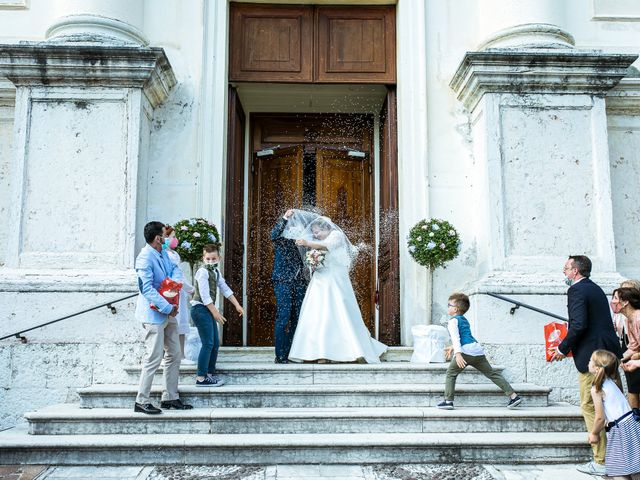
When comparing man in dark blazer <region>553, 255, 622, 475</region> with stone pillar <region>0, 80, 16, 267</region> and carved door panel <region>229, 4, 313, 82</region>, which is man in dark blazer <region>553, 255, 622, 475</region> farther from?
stone pillar <region>0, 80, 16, 267</region>

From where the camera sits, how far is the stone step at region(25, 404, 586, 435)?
19.9ft

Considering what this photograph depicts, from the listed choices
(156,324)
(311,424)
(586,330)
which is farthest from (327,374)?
(586,330)

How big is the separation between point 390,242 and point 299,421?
4135 mm

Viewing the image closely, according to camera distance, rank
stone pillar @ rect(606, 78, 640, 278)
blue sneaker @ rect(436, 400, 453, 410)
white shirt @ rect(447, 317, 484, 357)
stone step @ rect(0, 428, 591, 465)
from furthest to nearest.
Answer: stone pillar @ rect(606, 78, 640, 278)
white shirt @ rect(447, 317, 484, 357)
blue sneaker @ rect(436, 400, 453, 410)
stone step @ rect(0, 428, 591, 465)

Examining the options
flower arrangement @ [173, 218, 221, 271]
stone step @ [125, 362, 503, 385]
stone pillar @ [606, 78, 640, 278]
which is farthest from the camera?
stone pillar @ [606, 78, 640, 278]

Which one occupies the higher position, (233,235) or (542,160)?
(542,160)

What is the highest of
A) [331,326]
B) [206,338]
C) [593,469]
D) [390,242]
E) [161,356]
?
[390,242]

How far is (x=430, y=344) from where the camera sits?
314 inches

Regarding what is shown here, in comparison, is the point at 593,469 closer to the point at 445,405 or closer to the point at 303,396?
the point at 445,405

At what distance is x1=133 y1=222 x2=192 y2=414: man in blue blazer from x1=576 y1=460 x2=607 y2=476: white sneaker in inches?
124

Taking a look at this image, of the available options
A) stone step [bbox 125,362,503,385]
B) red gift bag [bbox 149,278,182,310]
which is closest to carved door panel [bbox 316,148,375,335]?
stone step [bbox 125,362,503,385]

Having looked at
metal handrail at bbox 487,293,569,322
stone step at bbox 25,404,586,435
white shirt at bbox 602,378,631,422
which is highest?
metal handrail at bbox 487,293,569,322

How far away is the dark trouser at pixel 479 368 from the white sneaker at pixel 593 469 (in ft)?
3.42

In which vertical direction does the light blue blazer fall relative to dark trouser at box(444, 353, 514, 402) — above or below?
above
